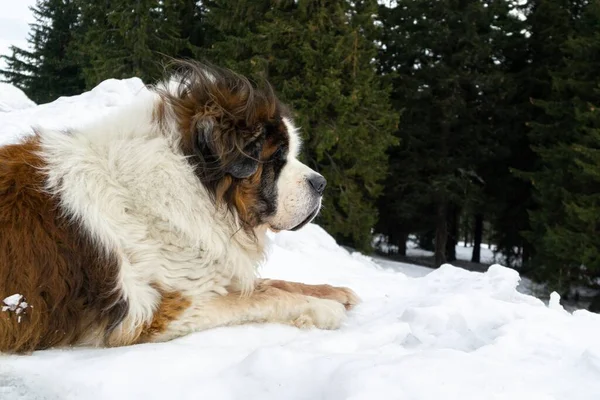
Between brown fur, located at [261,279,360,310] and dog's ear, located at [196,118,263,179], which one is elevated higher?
dog's ear, located at [196,118,263,179]

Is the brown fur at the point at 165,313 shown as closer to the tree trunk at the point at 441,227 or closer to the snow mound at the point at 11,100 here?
the snow mound at the point at 11,100

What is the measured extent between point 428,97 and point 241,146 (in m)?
19.8

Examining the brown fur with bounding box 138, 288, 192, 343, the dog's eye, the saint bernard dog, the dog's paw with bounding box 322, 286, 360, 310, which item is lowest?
the dog's paw with bounding box 322, 286, 360, 310

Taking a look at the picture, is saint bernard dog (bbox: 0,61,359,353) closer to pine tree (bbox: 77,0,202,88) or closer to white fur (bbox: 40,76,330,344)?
white fur (bbox: 40,76,330,344)

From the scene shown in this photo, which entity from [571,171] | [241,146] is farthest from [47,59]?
[241,146]

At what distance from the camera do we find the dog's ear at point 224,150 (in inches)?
129

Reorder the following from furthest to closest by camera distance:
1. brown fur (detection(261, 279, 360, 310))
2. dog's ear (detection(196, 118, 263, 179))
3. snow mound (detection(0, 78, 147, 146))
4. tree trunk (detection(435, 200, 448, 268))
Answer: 1. tree trunk (detection(435, 200, 448, 268))
2. snow mound (detection(0, 78, 147, 146))
3. brown fur (detection(261, 279, 360, 310))
4. dog's ear (detection(196, 118, 263, 179))

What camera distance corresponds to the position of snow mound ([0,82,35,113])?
463 inches

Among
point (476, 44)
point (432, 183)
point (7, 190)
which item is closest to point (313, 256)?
point (7, 190)

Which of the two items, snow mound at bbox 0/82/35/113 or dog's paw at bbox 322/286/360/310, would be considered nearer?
dog's paw at bbox 322/286/360/310

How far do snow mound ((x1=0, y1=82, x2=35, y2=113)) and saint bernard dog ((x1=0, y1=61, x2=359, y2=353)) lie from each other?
945 cm

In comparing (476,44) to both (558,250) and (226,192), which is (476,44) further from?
(226,192)

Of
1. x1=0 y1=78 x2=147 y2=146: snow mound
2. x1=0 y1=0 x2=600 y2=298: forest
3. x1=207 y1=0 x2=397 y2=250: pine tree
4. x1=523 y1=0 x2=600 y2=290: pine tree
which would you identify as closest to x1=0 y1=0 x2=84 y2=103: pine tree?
x1=0 y1=0 x2=600 y2=298: forest

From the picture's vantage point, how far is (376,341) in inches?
122
